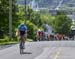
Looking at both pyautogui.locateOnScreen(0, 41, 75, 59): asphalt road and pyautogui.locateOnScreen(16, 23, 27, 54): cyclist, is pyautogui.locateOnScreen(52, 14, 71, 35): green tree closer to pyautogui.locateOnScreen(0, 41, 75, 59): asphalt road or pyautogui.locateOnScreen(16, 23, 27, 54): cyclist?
pyautogui.locateOnScreen(0, 41, 75, 59): asphalt road

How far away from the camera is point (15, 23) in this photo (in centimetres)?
5928

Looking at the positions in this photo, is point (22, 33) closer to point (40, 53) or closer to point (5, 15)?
point (40, 53)

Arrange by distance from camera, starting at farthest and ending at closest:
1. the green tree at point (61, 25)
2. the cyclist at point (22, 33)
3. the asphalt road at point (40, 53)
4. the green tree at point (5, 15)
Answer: the green tree at point (61, 25), the green tree at point (5, 15), the cyclist at point (22, 33), the asphalt road at point (40, 53)

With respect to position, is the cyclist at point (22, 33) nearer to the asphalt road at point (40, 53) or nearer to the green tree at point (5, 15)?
the asphalt road at point (40, 53)

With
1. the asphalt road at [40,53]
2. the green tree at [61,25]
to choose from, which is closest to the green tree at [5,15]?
the asphalt road at [40,53]

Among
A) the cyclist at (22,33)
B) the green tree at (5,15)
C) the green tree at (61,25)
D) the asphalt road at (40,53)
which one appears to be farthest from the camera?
the green tree at (61,25)

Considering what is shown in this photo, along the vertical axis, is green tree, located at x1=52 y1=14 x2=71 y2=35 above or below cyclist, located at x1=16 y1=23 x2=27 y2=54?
below

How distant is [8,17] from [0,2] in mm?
2488

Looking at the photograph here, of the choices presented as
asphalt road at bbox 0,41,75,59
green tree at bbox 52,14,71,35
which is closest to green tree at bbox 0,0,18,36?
asphalt road at bbox 0,41,75,59

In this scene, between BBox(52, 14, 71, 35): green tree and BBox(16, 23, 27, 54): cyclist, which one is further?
BBox(52, 14, 71, 35): green tree

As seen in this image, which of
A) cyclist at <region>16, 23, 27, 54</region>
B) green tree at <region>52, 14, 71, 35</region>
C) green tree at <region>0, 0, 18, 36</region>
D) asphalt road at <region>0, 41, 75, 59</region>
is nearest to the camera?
asphalt road at <region>0, 41, 75, 59</region>

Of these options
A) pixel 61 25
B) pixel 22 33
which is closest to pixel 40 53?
pixel 22 33

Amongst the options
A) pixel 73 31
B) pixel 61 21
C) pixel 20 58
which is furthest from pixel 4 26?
pixel 73 31

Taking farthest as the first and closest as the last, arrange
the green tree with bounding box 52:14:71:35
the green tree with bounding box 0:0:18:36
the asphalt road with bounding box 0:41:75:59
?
the green tree with bounding box 52:14:71:35
the green tree with bounding box 0:0:18:36
the asphalt road with bounding box 0:41:75:59
